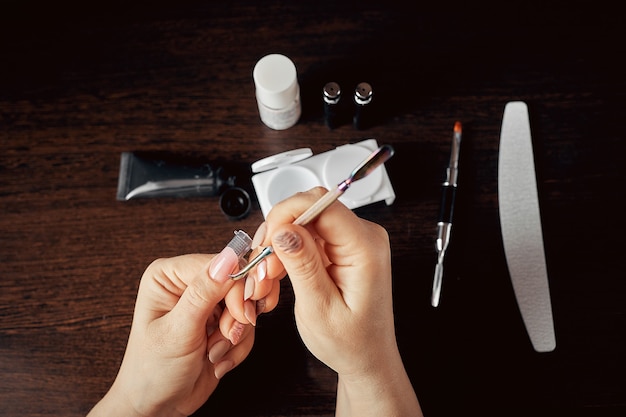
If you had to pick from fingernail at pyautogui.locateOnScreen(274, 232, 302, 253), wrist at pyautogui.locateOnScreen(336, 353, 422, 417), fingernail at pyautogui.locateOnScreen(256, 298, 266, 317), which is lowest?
wrist at pyautogui.locateOnScreen(336, 353, 422, 417)

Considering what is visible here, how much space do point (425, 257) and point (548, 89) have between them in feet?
1.16

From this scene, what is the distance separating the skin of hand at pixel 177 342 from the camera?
61 centimetres

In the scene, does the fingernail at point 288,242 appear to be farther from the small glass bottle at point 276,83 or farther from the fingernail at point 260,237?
the small glass bottle at point 276,83

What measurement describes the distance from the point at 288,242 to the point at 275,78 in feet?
0.99

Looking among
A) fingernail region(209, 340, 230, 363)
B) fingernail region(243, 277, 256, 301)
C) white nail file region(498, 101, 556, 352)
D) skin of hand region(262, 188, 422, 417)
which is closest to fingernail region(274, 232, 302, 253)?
skin of hand region(262, 188, 422, 417)

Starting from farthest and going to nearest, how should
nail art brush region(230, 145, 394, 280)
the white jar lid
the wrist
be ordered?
the white jar lid
the wrist
nail art brush region(230, 145, 394, 280)

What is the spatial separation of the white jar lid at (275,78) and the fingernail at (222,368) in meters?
0.38

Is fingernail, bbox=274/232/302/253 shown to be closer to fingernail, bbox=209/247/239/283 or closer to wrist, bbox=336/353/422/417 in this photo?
fingernail, bbox=209/247/239/283

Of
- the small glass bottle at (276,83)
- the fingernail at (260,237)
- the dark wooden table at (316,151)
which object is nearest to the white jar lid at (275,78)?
the small glass bottle at (276,83)

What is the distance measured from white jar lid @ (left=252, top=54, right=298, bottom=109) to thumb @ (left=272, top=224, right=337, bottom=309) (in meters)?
0.25

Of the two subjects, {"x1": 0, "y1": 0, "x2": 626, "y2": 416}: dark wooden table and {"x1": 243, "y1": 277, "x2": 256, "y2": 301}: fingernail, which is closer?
{"x1": 243, "y1": 277, "x2": 256, "y2": 301}: fingernail

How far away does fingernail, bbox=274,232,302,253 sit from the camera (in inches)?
21.0

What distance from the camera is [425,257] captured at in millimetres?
793

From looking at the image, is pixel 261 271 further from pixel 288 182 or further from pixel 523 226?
pixel 523 226
